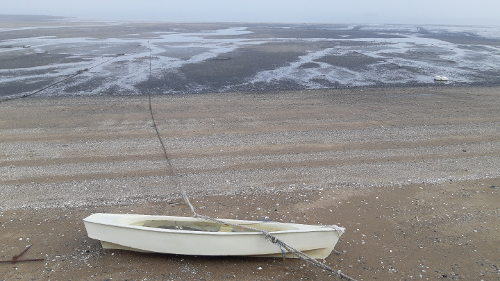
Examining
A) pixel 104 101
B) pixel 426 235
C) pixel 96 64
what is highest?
pixel 96 64

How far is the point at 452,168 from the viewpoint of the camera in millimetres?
11016

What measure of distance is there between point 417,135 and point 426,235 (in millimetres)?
6944

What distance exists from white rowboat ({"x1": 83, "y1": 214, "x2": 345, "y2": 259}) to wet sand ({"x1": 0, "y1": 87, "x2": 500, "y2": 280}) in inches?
12.5

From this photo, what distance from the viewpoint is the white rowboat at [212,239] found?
6477 millimetres

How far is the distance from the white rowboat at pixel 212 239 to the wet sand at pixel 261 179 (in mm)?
318

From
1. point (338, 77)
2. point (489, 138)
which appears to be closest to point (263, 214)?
point (489, 138)

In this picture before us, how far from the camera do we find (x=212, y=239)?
21.3 ft

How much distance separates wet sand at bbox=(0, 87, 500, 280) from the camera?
690 cm

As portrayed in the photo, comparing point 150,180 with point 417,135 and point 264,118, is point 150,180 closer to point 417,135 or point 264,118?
point 264,118

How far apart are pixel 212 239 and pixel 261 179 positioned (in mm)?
3923

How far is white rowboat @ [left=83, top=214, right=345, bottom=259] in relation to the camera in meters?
6.48

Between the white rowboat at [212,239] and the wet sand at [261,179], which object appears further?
the wet sand at [261,179]

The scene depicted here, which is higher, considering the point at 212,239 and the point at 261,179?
the point at 212,239

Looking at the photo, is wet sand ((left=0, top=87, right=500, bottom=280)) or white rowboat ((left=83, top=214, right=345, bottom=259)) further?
wet sand ((left=0, top=87, right=500, bottom=280))
